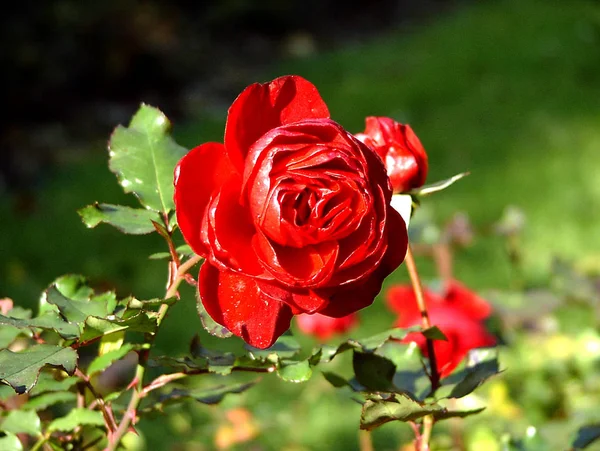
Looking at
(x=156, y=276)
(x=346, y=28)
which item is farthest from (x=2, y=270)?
(x=346, y=28)

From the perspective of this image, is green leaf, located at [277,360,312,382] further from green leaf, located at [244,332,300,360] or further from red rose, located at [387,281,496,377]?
red rose, located at [387,281,496,377]

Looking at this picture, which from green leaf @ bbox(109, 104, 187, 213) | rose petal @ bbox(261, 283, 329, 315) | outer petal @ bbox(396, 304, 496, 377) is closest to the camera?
rose petal @ bbox(261, 283, 329, 315)

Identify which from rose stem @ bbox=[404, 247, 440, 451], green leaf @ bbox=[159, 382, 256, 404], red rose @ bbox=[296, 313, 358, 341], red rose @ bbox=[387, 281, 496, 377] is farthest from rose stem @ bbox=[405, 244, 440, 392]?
red rose @ bbox=[296, 313, 358, 341]

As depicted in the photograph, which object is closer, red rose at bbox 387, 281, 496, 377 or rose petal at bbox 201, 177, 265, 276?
rose petal at bbox 201, 177, 265, 276

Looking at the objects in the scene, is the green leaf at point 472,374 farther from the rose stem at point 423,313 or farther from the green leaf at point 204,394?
the green leaf at point 204,394

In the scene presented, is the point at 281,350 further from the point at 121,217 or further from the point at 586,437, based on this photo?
the point at 586,437

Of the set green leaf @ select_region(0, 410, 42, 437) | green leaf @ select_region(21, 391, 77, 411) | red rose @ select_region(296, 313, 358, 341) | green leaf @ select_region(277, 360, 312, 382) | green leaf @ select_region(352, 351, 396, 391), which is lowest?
red rose @ select_region(296, 313, 358, 341)

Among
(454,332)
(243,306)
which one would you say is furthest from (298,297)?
(454,332)
